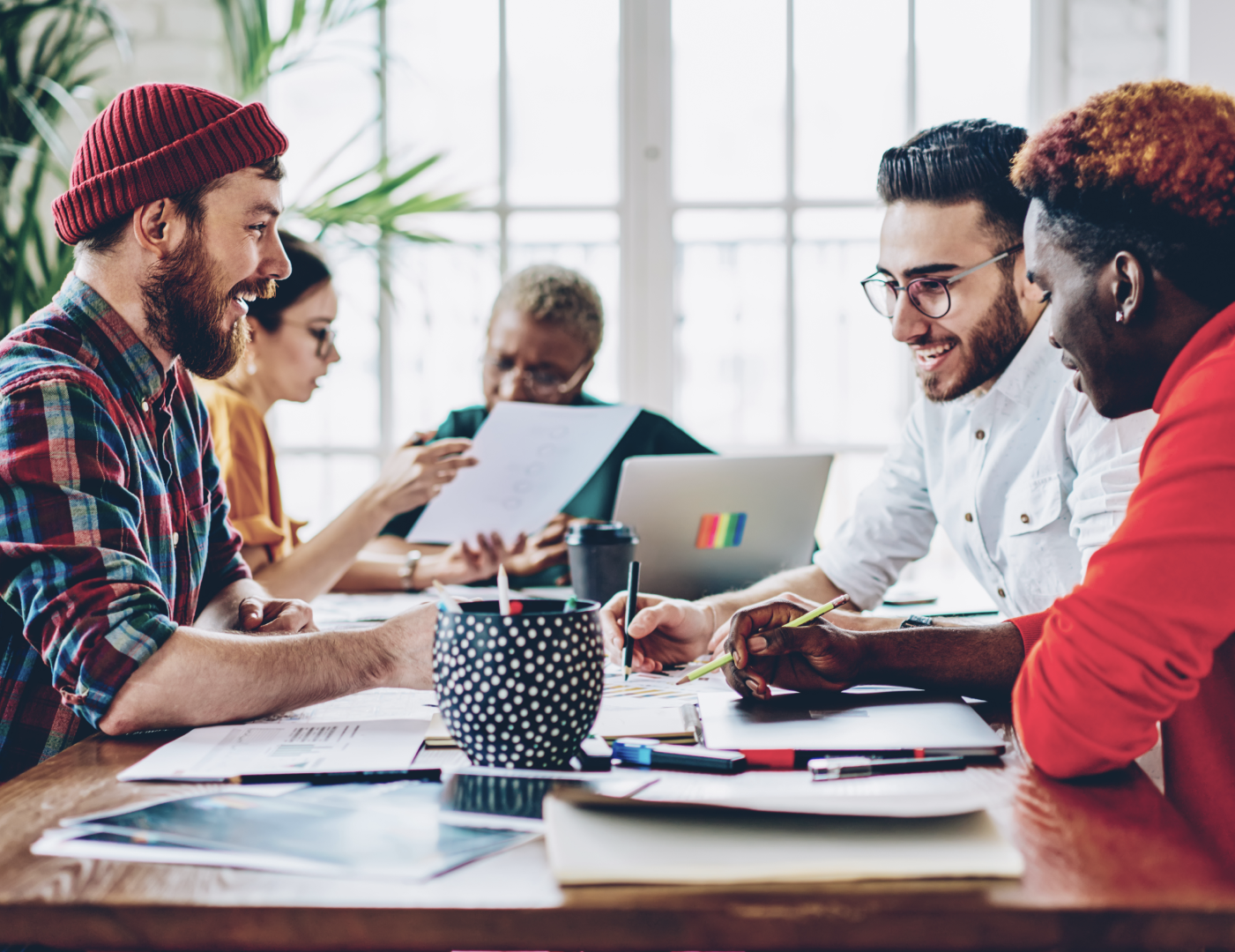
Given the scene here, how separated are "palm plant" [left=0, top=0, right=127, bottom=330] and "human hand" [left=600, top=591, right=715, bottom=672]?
2009 mm

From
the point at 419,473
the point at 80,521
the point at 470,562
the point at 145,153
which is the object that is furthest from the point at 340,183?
the point at 80,521

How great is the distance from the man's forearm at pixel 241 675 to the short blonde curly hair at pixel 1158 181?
72cm

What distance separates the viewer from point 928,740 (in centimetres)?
77

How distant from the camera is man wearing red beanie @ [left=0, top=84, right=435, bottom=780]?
872 millimetres

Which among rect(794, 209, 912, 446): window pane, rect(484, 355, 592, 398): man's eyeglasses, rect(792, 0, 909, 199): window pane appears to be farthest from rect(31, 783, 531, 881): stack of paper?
rect(792, 0, 909, 199): window pane

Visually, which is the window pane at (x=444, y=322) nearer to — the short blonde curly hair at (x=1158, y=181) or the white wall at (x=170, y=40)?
the white wall at (x=170, y=40)

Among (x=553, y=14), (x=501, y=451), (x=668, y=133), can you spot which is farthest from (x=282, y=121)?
(x=501, y=451)

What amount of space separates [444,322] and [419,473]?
5.13 ft

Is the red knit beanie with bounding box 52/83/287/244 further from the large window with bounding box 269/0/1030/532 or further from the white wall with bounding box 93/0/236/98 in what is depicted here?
the white wall with bounding box 93/0/236/98

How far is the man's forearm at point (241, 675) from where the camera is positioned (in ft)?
2.81

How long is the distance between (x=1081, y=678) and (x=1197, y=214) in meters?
0.38

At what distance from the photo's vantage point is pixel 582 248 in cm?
334

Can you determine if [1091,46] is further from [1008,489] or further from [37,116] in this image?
[37,116]

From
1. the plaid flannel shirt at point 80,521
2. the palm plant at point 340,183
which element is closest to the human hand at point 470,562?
the plaid flannel shirt at point 80,521
